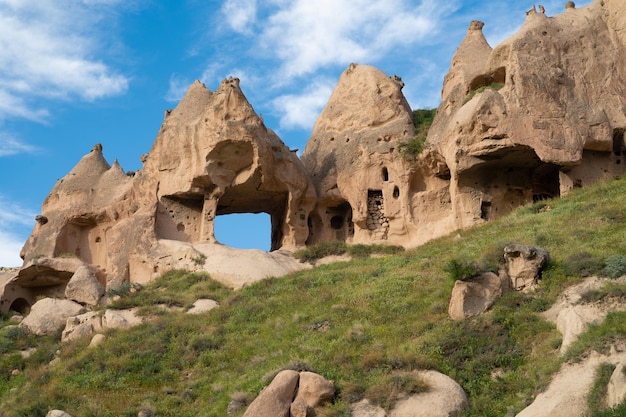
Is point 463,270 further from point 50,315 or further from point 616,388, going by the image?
point 50,315

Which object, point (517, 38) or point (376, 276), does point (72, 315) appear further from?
point (517, 38)

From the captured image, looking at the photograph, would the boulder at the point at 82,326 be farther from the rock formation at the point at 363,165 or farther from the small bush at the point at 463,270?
the small bush at the point at 463,270

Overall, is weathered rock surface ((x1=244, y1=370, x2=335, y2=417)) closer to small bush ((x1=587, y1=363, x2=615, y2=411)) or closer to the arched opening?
small bush ((x1=587, y1=363, x2=615, y2=411))

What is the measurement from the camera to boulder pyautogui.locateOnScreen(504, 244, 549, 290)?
16.8 metres

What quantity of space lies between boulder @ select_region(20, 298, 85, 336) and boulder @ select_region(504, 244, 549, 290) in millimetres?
12723

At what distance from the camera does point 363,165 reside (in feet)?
101

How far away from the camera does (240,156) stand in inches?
1158

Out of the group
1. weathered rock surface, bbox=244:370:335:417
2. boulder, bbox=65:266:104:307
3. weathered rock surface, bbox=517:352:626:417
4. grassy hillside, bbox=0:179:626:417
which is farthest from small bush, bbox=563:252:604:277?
boulder, bbox=65:266:104:307

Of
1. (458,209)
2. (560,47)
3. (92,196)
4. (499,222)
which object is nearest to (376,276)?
(499,222)

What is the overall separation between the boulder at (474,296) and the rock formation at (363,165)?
10091 millimetres

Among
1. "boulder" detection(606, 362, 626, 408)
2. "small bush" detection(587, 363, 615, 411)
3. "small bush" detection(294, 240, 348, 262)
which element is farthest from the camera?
"small bush" detection(294, 240, 348, 262)

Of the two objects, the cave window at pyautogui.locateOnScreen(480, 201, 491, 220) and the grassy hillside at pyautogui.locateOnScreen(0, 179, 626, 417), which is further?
the cave window at pyautogui.locateOnScreen(480, 201, 491, 220)

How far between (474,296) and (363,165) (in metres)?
15.0

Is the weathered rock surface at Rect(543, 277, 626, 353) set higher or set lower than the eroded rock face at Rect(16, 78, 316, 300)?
lower
